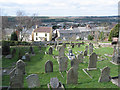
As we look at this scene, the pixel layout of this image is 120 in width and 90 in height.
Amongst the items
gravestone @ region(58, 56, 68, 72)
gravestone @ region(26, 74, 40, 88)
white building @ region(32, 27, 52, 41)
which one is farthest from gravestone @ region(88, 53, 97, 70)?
white building @ region(32, 27, 52, 41)

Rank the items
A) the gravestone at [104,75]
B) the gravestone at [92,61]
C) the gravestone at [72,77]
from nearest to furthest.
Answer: the gravestone at [72,77]
the gravestone at [104,75]
the gravestone at [92,61]

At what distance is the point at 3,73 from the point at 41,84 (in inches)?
165

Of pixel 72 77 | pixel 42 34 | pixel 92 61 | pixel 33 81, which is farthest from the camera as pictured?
pixel 42 34

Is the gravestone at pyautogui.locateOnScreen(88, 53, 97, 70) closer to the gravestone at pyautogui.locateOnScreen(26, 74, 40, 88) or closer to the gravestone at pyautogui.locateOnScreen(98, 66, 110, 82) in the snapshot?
the gravestone at pyautogui.locateOnScreen(98, 66, 110, 82)

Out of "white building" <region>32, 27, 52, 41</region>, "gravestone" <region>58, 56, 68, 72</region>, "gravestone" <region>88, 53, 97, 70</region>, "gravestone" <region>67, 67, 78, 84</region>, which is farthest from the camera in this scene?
"white building" <region>32, 27, 52, 41</region>

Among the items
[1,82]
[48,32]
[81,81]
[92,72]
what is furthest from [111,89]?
[48,32]

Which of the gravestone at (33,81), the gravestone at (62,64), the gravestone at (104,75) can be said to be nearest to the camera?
the gravestone at (33,81)

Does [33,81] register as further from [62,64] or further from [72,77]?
[62,64]

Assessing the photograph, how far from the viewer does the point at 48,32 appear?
43375 mm

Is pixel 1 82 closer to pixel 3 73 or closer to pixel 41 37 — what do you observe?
pixel 3 73

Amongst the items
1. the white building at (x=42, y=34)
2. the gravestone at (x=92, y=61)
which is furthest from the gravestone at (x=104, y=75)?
the white building at (x=42, y=34)

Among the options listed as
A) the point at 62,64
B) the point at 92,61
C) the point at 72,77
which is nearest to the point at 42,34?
the point at 62,64

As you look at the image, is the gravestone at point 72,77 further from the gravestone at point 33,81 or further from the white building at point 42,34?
the white building at point 42,34

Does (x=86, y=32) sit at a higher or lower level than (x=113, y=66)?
higher
